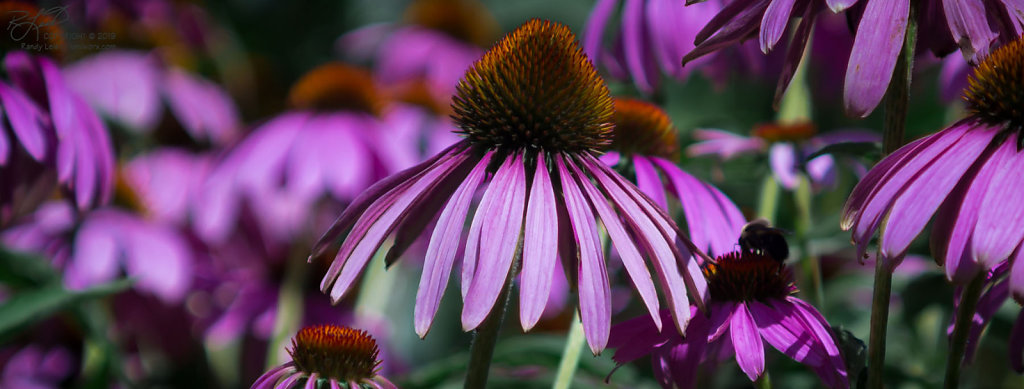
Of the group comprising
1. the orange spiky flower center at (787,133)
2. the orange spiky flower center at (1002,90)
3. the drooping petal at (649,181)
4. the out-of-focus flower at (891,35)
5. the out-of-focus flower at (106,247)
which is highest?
the out-of-focus flower at (891,35)

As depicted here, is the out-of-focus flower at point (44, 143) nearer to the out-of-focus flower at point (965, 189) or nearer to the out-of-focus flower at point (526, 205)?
the out-of-focus flower at point (526, 205)

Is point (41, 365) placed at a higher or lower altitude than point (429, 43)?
lower

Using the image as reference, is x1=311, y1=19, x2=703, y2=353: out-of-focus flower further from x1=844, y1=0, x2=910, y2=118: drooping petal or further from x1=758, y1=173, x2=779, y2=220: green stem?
x1=758, y1=173, x2=779, y2=220: green stem

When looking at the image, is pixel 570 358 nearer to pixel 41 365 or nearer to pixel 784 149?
pixel 784 149

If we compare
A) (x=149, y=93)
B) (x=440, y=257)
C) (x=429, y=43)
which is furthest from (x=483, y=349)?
(x=429, y=43)

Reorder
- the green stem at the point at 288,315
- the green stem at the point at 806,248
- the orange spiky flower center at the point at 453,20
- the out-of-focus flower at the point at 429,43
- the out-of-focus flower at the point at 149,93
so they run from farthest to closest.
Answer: the orange spiky flower center at the point at 453,20, the out-of-focus flower at the point at 429,43, the out-of-focus flower at the point at 149,93, the green stem at the point at 288,315, the green stem at the point at 806,248

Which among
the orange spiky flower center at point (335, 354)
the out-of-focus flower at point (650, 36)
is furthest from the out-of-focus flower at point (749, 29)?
the out-of-focus flower at point (650, 36)

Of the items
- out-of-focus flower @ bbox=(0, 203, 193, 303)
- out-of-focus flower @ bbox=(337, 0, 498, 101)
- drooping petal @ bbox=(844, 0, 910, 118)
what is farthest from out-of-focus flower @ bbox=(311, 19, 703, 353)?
out-of-focus flower @ bbox=(337, 0, 498, 101)
